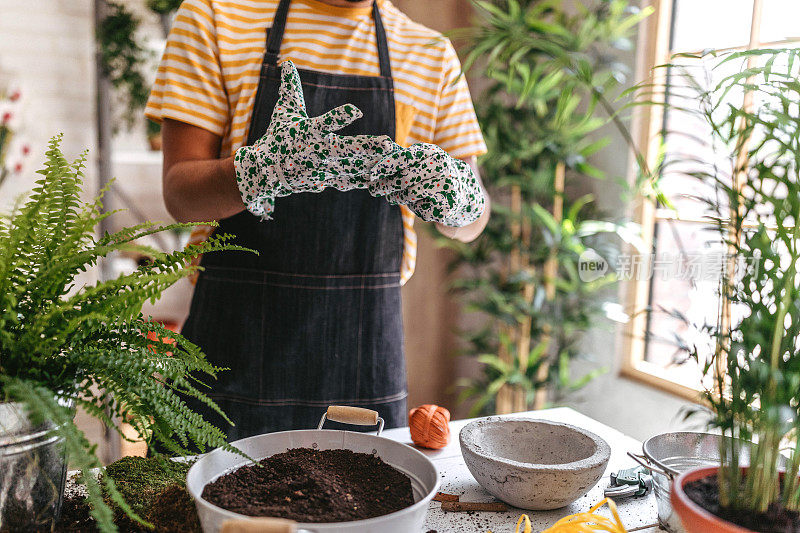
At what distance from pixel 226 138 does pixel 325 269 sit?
0.31 metres

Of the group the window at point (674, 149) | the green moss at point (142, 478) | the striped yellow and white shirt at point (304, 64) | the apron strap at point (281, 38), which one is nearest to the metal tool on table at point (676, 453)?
the green moss at point (142, 478)

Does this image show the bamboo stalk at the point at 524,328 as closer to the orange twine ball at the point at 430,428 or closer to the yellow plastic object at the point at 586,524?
the orange twine ball at the point at 430,428

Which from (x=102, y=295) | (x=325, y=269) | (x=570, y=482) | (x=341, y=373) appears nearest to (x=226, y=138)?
(x=325, y=269)

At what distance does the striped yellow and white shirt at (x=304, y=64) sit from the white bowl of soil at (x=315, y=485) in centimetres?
65

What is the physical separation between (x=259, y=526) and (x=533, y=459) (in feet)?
1.57

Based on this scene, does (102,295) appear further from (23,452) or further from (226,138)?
(226,138)

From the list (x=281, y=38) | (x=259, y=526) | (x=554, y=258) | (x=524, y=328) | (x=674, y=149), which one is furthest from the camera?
(x=524, y=328)

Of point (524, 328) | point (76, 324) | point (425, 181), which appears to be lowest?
point (524, 328)

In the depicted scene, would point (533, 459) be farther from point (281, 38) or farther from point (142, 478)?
point (281, 38)

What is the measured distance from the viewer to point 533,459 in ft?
2.92

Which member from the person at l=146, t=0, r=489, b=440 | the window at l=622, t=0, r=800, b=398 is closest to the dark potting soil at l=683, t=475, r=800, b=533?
the person at l=146, t=0, r=489, b=440

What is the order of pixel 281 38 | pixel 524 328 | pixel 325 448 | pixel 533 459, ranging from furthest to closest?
pixel 524 328
pixel 281 38
pixel 533 459
pixel 325 448

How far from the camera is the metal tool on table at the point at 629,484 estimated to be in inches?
33.4

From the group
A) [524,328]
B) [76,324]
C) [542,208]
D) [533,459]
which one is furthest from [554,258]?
[76,324]
